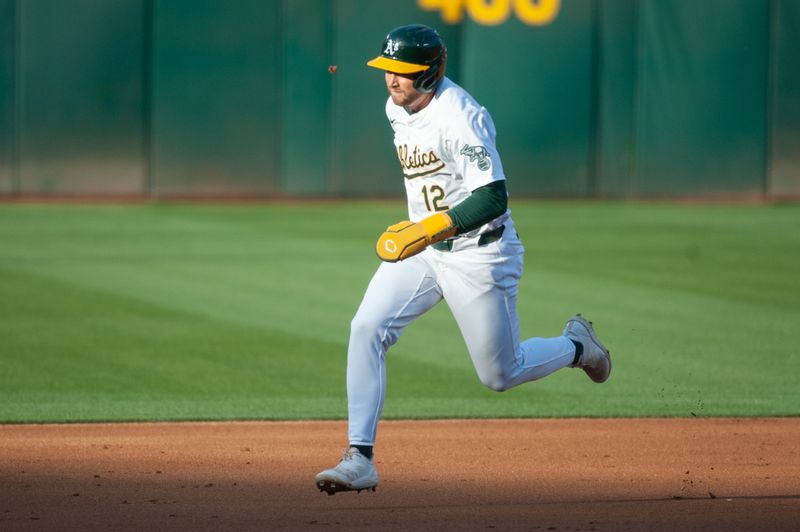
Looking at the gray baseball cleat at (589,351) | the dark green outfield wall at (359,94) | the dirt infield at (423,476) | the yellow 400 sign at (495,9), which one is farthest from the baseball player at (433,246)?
the yellow 400 sign at (495,9)

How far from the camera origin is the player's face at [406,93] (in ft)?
18.0

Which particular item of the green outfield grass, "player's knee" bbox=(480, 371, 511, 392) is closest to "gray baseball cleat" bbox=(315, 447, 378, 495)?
"player's knee" bbox=(480, 371, 511, 392)

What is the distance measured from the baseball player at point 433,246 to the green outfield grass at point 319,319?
1.89 metres

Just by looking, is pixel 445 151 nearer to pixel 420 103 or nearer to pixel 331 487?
pixel 420 103

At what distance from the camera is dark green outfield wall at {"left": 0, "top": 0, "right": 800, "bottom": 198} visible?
1966cm

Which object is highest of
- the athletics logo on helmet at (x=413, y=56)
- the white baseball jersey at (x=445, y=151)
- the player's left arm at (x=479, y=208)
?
the athletics logo on helmet at (x=413, y=56)

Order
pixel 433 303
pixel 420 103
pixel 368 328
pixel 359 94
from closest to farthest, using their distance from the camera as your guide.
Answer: pixel 368 328
pixel 420 103
pixel 433 303
pixel 359 94

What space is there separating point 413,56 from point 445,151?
16.2 inches

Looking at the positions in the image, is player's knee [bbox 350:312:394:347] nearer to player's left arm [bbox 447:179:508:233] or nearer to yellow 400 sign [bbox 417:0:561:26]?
player's left arm [bbox 447:179:508:233]

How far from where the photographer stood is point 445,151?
5461 millimetres

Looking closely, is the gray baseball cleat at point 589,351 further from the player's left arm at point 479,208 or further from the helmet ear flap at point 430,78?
the helmet ear flap at point 430,78

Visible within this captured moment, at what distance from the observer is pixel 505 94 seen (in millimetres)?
20859

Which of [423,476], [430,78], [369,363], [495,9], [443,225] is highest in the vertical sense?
[495,9]

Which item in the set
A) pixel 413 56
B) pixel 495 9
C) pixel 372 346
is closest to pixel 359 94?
pixel 495 9
